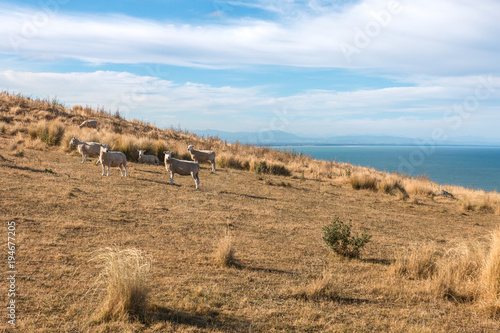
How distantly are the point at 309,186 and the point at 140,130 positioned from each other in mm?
21157

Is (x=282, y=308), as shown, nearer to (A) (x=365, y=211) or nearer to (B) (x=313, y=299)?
(B) (x=313, y=299)

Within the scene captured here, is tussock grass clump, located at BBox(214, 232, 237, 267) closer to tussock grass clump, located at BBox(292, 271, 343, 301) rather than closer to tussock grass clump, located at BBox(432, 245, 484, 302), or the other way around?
tussock grass clump, located at BBox(292, 271, 343, 301)

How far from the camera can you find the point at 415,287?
6262 mm

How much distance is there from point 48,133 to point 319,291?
19556 mm

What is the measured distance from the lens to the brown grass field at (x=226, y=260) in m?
4.76

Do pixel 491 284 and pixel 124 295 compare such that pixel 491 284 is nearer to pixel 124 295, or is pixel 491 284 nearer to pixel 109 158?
pixel 124 295

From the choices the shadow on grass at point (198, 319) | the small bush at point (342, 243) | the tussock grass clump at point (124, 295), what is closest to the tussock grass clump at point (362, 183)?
the small bush at point (342, 243)

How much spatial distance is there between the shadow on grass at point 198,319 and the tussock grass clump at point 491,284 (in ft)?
12.2

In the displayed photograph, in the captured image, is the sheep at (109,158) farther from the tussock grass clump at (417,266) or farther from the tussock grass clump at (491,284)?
the tussock grass clump at (491,284)

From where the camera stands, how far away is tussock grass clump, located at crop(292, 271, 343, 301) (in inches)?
221

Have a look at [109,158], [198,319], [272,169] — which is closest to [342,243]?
[198,319]

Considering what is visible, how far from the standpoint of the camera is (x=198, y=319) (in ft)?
15.4

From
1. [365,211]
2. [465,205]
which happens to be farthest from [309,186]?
[465,205]

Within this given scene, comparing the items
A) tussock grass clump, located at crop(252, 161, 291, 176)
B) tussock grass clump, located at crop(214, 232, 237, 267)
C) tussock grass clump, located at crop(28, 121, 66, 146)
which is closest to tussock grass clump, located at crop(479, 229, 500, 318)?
tussock grass clump, located at crop(214, 232, 237, 267)
